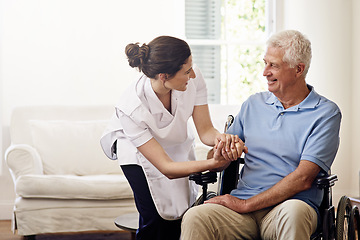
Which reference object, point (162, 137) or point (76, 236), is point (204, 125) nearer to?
point (162, 137)

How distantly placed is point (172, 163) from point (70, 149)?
2074mm

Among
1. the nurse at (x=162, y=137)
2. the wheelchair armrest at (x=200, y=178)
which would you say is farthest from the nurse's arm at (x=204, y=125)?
the wheelchair armrest at (x=200, y=178)

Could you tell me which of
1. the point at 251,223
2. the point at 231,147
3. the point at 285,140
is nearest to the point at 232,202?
the point at 251,223

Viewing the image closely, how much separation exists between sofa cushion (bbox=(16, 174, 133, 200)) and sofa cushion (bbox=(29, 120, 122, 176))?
0.49m

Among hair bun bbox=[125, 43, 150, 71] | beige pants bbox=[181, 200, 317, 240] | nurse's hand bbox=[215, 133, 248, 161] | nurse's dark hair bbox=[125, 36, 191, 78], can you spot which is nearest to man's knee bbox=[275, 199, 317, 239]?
beige pants bbox=[181, 200, 317, 240]

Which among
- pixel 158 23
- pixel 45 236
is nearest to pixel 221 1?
pixel 158 23

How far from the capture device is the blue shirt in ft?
6.93

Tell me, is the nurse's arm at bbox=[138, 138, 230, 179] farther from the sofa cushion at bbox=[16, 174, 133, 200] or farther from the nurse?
the sofa cushion at bbox=[16, 174, 133, 200]

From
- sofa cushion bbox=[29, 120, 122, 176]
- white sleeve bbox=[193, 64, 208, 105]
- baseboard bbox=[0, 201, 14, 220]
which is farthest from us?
baseboard bbox=[0, 201, 14, 220]

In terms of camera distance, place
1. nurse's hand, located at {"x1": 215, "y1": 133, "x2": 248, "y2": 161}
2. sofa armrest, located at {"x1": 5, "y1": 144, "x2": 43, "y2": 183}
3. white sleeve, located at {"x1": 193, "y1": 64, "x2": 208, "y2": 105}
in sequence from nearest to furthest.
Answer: nurse's hand, located at {"x1": 215, "y1": 133, "x2": 248, "y2": 161} → white sleeve, located at {"x1": 193, "y1": 64, "x2": 208, "y2": 105} → sofa armrest, located at {"x1": 5, "y1": 144, "x2": 43, "y2": 183}

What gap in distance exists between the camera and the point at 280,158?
2.21 m

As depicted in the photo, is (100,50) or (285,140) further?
(100,50)

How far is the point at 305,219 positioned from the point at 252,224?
0.81 ft

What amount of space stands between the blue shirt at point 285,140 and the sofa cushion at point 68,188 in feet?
4.39
